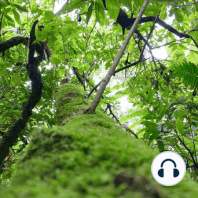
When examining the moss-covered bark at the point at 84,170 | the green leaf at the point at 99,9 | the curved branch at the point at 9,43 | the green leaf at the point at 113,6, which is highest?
the curved branch at the point at 9,43

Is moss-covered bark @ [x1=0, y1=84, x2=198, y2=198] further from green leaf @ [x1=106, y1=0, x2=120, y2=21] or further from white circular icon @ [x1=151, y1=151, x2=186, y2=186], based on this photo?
green leaf @ [x1=106, y1=0, x2=120, y2=21]

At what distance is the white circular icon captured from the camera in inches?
15.2

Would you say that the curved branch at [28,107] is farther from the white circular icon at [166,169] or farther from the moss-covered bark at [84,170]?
the white circular icon at [166,169]

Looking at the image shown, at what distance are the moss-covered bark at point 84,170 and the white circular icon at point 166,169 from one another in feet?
0.05

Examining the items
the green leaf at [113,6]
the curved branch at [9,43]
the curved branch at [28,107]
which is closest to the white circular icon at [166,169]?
the green leaf at [113,6]

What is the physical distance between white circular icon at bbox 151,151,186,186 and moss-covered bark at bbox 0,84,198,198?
0.01 m

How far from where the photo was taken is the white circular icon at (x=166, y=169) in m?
0.39

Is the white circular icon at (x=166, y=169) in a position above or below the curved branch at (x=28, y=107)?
below

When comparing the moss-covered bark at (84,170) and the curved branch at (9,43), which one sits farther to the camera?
the curved branch at (9,43)

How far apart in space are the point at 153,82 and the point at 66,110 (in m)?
1.65

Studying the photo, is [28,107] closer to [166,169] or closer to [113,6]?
[113,6]

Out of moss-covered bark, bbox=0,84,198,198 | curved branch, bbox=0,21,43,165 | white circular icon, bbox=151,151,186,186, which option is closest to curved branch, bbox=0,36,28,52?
curved branch, bbox=0,21,43,165

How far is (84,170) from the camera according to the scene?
46 centimetres

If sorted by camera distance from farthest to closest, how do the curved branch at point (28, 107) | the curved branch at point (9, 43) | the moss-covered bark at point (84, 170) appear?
the curved branch at point (9, 43) → the curved branch at point (28, 107) → the moss-covered bark at point (84, 170)
